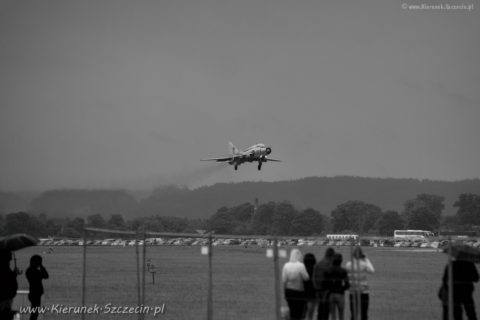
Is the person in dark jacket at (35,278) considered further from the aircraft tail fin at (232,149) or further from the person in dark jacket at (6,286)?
the aircraft tail fin at (232,149)

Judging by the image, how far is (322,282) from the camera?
22.1 metres

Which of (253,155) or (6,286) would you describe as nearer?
→ (6,286)

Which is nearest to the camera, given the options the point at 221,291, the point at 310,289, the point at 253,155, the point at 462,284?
the point at 462,284

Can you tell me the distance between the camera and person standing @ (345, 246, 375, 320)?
869 inches

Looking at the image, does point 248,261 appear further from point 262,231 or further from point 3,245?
point 262,231

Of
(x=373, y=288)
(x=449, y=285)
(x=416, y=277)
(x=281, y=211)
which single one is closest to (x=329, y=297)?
(x=449, y=285)

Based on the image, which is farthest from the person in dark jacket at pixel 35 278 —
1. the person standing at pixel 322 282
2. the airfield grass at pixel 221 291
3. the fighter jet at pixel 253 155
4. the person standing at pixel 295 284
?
the fighter jet at pixel 253 155

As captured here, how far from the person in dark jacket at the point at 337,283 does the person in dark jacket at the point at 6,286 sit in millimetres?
8109

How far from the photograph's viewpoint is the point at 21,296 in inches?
1076

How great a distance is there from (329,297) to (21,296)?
10330mm

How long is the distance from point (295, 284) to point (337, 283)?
1094mm

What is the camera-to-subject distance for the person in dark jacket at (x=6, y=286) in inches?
881

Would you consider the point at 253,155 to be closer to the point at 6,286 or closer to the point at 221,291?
the point at 221,291

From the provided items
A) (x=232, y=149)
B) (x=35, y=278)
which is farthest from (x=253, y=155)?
(x=35, y=278)
